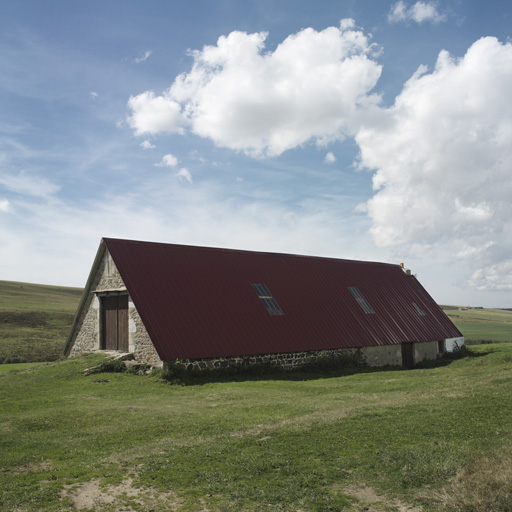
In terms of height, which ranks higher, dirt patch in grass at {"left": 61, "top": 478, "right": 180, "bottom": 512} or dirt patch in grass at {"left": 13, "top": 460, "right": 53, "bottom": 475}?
dirt patch in grass at {"left": 13, "top": 460, "right": 53, "bottom": 475}

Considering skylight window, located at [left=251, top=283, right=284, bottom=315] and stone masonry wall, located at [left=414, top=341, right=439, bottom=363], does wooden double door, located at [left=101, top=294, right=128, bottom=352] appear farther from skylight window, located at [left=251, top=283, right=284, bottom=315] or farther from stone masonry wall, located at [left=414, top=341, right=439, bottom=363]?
stone masonry wall, located at [left=414, top=341, right=439, bottom=363]

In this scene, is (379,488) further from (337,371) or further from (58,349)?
(58,349)

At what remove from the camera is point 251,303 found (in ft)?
74.5

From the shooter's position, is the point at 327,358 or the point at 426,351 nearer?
the point at 327,358

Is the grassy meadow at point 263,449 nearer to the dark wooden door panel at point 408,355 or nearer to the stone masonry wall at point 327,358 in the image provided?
the stone masonry wall at point 327,358

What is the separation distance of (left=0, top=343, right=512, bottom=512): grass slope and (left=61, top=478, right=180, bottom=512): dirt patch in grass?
2cm

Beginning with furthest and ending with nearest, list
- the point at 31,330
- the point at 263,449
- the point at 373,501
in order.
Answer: the point at 31,330, the point at 263,449, the point at 373,501

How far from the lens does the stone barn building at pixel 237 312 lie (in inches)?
763

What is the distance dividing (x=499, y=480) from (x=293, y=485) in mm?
2581

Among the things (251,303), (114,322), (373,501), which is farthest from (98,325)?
(373,501)

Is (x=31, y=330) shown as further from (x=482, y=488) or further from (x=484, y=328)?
(x=484, y=328)

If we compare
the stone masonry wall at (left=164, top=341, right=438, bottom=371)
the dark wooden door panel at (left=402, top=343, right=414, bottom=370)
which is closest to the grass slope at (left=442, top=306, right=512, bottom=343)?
the stone masonry wall at (left=164, top=341, right=438, bottom=371)

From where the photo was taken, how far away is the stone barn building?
19375 millimetres

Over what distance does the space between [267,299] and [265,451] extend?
15.7 metres
